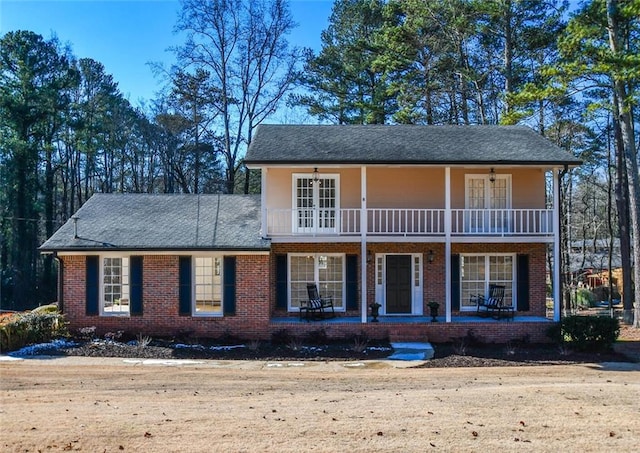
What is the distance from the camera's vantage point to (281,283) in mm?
16594

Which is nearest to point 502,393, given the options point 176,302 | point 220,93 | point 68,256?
point 176,302

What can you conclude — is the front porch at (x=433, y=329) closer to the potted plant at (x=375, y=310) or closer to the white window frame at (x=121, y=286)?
the potted plant at (x=375, y=310)

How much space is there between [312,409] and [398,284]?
928 cm

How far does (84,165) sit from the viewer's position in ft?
117

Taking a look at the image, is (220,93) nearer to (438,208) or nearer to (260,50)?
(260,50)

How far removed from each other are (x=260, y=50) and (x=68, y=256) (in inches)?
748

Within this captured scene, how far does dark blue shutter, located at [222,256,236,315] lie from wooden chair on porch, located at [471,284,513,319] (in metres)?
7.71

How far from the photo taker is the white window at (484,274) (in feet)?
55.3

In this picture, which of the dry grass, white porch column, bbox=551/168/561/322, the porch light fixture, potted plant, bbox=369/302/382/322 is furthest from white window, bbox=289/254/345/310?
white porch column, bbox=551/168/561/322

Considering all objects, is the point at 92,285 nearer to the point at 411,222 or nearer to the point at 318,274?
the point at 318,274

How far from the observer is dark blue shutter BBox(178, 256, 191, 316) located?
1530cm

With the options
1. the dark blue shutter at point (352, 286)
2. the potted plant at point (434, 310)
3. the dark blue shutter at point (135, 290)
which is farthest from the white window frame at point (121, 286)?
the potted plant at point (434, 310)

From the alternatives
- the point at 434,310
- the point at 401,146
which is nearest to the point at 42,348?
the point at 434,310

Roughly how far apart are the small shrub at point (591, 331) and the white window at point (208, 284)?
1001cm
